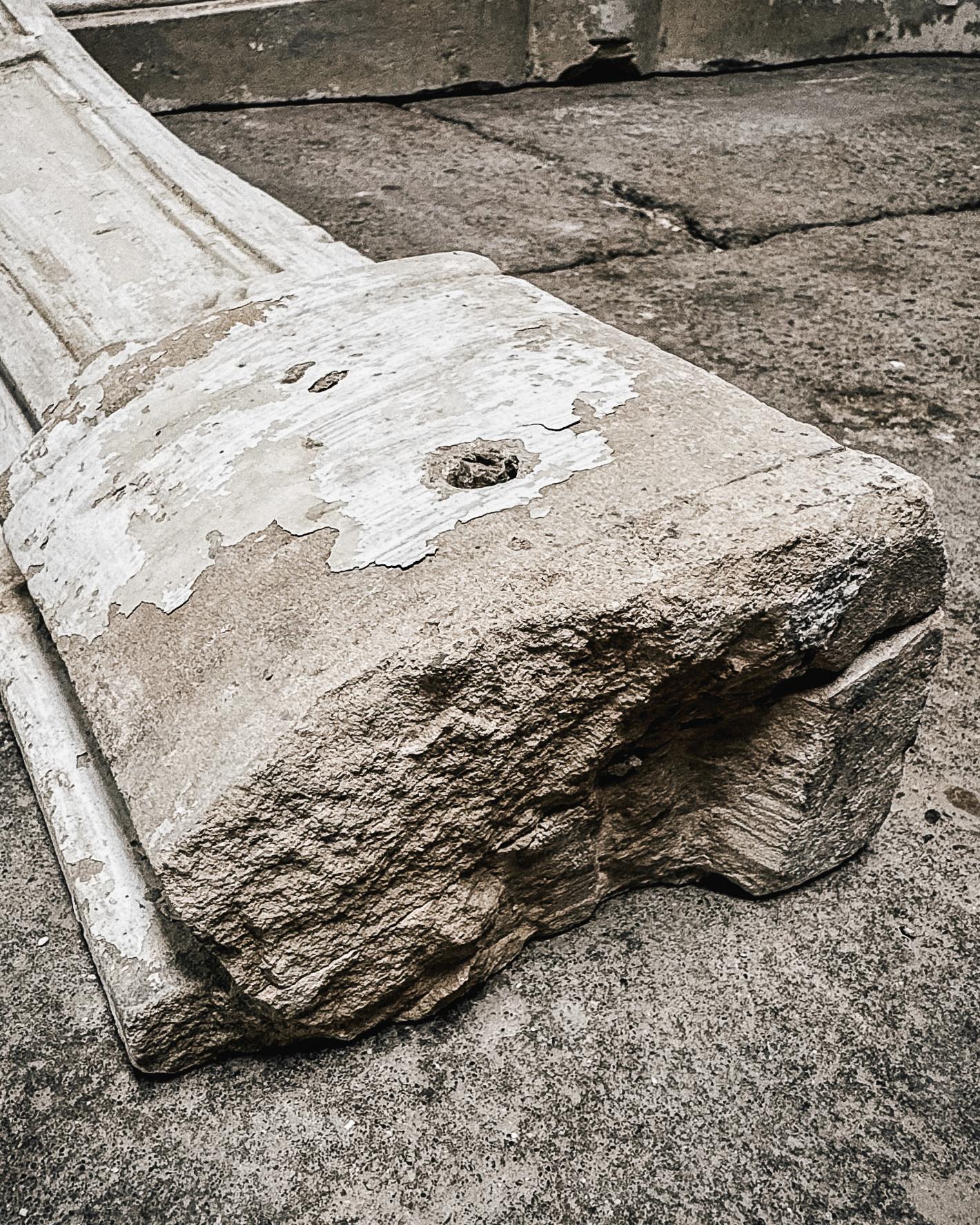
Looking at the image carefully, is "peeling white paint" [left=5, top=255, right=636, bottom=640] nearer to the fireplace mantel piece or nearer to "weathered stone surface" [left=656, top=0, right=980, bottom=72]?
the fireplace mantel piece

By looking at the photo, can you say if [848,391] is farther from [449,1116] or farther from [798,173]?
[449,1116]

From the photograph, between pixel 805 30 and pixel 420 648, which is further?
pixel 805 30

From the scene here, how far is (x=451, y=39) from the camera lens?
4.36m

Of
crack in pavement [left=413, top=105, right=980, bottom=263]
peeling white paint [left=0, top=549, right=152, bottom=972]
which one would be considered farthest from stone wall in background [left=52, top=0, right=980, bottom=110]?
peeling white paint [left=0, top=549, right=152, bottom=972]

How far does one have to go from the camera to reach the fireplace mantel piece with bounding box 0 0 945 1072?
47.9 inches

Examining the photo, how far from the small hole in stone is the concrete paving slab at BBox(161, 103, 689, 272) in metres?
1.92

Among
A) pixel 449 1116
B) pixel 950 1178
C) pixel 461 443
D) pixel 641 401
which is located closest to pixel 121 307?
pixel 461 443

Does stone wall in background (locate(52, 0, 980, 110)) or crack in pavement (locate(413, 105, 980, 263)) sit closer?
crack in pavement (locate(413, 105, 980, 263))

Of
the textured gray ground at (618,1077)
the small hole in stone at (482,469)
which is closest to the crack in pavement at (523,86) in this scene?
the textured gray ground at (618,1077)

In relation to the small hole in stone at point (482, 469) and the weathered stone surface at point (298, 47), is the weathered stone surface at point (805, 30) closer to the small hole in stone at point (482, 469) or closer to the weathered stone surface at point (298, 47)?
the weathered stone surface at point (298, 47)

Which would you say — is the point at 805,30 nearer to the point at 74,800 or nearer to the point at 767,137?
the point at 767,137

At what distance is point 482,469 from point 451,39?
139 inches

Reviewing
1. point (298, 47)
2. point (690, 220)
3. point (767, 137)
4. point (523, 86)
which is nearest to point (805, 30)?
point (767, 137)

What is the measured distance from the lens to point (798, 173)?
12.5 feet
